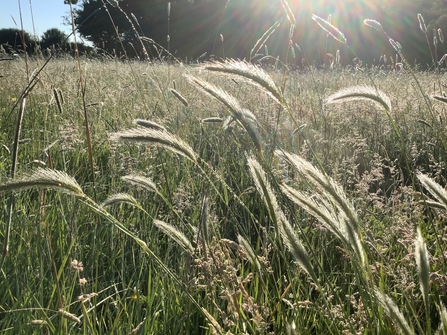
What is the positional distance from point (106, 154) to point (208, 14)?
2637 cm

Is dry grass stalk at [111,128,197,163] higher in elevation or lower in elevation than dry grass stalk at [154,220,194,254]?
higher

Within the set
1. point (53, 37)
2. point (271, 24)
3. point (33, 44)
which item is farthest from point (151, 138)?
point (53, 37)

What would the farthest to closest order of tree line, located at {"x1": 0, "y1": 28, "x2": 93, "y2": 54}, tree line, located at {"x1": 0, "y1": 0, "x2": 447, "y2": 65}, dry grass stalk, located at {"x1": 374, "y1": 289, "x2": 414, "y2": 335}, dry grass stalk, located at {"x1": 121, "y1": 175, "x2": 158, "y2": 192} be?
tree line, located at {"x1": 0, "y1": 0, "x2": 447, "y2": 65} → tree line, located at {"x1": 0, "y1": 28, "x2": 93, "y2": 54} → dry grass stalk, located at {"x1": 121, "y1": 175, "x2": 158, "y2": 192} → dry grass stalk, located at {"x1": 374, "y1": 289, "x2": 414, "y2": 335}

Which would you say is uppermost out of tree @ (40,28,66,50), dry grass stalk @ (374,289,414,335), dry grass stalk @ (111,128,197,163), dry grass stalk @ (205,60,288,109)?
dry grass stalk @ (205,60,288,109)

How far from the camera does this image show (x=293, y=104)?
360 cm

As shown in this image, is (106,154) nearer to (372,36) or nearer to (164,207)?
(164,207)

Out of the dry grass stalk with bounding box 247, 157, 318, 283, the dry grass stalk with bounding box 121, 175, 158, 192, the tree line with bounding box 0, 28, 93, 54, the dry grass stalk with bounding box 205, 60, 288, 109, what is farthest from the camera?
the tree line with bounding box 0, 28, 93, 54

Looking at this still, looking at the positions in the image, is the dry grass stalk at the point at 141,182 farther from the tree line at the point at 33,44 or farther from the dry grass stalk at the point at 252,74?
the tree line at the point at 33,44

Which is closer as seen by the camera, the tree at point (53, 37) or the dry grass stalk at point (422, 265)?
the dry grass stalk at point (422, 265)

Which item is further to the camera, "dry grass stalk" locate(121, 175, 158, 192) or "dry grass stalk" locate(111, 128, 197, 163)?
"dry grass stalk" locate(121, 175, 158, 192)

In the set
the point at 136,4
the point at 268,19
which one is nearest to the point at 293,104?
the point at 268,19

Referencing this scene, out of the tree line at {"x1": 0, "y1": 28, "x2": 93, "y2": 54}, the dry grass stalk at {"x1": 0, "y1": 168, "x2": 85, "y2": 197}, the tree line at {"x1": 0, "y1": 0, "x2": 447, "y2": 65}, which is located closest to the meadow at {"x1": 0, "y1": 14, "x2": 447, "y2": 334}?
the dry grass stalk at {"x1": 0, "y1": 168, "x2": 85, "y2": 197}

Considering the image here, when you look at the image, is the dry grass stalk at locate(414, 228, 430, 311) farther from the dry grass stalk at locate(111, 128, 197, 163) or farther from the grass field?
the dry grass stalk at locate(111, 128, 197, 163)


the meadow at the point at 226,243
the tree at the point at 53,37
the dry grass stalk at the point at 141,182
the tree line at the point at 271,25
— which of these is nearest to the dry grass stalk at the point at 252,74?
the meadow at the point at 226,243
